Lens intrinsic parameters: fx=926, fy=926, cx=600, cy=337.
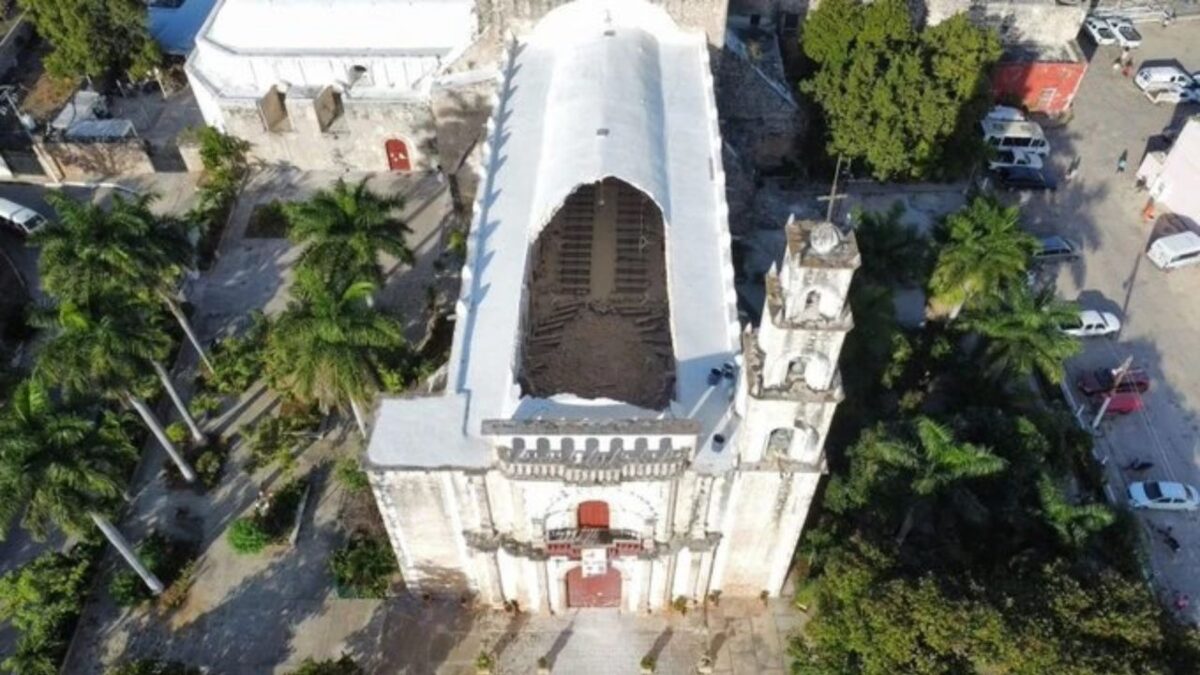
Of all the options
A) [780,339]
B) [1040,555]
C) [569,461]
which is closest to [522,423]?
[569,461]

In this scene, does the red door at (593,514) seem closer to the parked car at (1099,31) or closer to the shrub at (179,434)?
the shrub at (179,434)

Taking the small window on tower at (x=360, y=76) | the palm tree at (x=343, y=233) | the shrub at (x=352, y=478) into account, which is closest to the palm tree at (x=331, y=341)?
the palm tree at (x=343, y=233)

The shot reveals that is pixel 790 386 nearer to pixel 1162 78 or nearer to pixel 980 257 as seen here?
pixel 980 257

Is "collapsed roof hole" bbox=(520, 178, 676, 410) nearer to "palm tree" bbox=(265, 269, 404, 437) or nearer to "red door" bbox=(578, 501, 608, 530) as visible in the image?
"red door" bbox=(578, 501, 608, 530)

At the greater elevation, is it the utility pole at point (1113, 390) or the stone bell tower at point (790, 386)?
the stone bell tower at point (790, 386)

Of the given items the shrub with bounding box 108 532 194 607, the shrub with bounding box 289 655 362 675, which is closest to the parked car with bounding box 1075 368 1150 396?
the shrub with bounding box 289 655 362 675

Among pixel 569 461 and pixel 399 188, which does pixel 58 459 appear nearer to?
pixel 569 461

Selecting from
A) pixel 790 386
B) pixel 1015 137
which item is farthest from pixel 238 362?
pixel 1015 137
